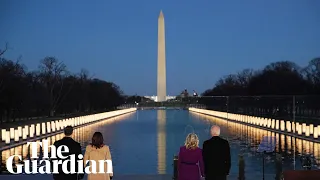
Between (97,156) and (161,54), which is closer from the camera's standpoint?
(97,156)

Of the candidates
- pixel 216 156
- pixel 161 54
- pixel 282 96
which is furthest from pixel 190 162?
pixel 161 54

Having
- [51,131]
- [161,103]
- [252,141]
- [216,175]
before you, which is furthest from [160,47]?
[216,175]

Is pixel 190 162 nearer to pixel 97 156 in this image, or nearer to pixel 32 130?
pixel 97 156

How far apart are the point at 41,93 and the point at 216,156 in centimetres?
5346

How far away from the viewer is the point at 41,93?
59.2 m

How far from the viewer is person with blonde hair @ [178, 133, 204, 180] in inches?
303

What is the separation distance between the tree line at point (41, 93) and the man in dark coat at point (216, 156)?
3190cm

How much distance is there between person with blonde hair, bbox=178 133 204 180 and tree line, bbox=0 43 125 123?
31991 mm

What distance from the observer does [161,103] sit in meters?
108

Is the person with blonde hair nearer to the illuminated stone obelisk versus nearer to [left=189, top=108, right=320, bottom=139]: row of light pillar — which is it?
[left=189, top=108, right=320, bottom=139]: row of light pillar

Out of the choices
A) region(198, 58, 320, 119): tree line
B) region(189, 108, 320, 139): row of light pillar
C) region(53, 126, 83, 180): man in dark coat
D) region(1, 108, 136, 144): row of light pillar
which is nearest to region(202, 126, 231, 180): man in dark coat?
region(53, 126, 83, 180): man in dark coat

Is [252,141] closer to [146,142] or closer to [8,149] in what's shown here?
[146,142]

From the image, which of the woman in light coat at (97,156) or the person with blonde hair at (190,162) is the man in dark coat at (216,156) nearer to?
the person with blonde hair at (190,162)

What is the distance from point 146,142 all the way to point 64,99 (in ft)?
145
